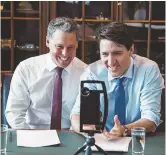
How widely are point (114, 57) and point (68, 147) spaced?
58 centimetres

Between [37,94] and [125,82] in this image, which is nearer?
[125,82]

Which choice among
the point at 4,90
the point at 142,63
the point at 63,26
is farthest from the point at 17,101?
the point at 142,63

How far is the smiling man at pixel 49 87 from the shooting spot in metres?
2.26

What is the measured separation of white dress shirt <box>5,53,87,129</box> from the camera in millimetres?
2289

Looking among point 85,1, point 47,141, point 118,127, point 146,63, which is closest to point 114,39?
point 146,63

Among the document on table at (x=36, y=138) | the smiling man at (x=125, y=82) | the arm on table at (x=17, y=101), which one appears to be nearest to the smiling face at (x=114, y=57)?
the smiling man at (x=125, y=82)

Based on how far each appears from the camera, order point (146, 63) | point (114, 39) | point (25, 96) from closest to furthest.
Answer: point (114, 39), point (146, 63), point (25, 96)

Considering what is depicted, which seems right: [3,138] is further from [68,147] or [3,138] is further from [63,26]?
[63,26]

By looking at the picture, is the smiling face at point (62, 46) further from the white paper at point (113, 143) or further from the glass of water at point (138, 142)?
the glass of water at point (138, 142)

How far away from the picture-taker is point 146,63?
2080mm

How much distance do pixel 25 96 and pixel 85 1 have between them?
176 centimetres

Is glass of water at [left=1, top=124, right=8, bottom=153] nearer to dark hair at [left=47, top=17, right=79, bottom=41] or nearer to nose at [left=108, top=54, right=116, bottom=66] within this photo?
nose at [left=108, top=54, right=116, bottom=66]

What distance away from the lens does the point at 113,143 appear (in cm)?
163

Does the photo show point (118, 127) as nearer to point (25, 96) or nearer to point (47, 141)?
point (47, 141)
